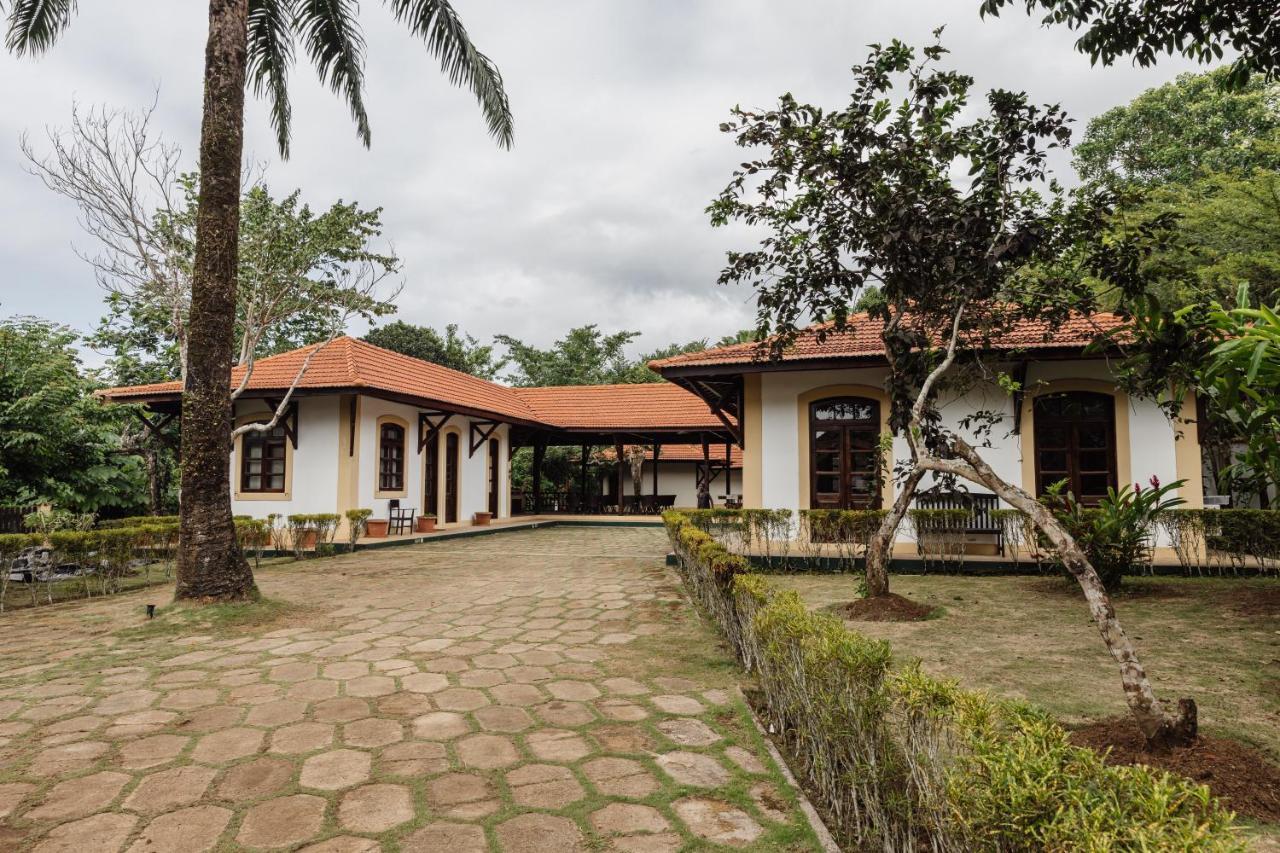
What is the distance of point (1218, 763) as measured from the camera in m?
2.91

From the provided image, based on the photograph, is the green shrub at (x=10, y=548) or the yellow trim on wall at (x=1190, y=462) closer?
the green shrub at (x=10, y=548)

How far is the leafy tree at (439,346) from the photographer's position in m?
34.1

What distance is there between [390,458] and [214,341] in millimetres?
8487

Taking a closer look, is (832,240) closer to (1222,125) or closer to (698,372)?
(698,372)

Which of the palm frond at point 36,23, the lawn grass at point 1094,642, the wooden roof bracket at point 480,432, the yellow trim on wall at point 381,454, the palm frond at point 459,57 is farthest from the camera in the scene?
the wooden roof bracket at point 480,432

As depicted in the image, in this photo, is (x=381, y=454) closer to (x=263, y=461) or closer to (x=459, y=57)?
(x=263, y=461)

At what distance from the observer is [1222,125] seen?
19.8 m

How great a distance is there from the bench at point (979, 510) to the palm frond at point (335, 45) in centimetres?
1002

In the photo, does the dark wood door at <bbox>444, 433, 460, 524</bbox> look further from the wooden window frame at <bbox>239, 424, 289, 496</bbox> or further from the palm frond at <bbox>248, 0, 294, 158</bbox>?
the palm frond at <bbox>248, 0, 294, 158</bbox>

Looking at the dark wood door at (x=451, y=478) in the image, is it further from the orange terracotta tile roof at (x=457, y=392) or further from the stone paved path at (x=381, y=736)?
the stone paved path at (x=381, y=736)

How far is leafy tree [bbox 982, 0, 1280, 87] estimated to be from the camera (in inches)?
216

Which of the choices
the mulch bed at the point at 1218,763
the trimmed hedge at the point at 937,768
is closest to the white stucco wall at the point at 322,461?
the trimmed hedge at the point at 937,768

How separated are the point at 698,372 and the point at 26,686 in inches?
347

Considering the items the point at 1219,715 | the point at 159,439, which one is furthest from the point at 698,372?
the point at 159,439
